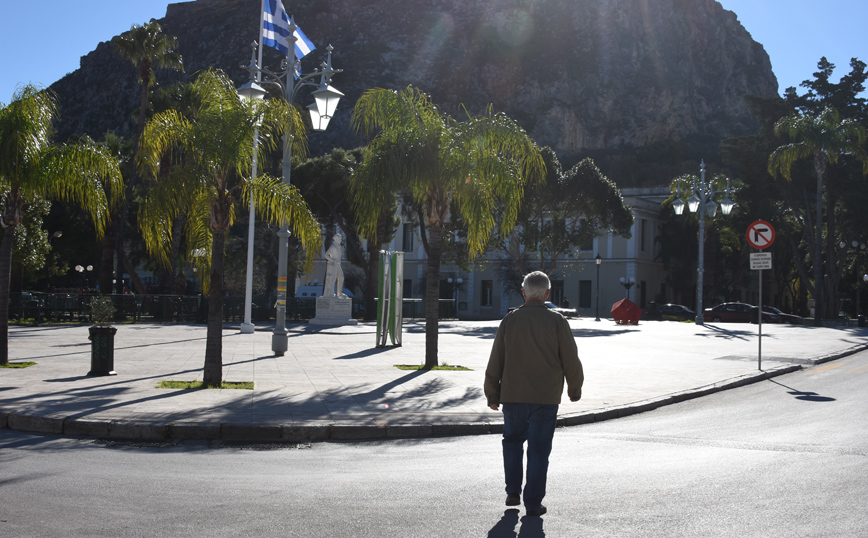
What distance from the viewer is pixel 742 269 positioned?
6212cm

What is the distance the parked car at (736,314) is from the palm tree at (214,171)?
38593 millimetres

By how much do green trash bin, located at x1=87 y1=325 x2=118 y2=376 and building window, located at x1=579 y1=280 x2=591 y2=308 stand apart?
5330 centimetres

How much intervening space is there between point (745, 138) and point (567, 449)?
44.0 metres

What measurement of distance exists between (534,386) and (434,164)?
31.1 ft

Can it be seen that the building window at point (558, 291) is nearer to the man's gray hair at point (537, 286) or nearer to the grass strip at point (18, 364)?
the grass strip at point (18, 364)

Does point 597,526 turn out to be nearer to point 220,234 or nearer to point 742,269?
point 220,234

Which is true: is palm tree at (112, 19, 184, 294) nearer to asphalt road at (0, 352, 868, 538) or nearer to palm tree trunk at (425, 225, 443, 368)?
palm tree trunk at (425, 225, 443, 368)

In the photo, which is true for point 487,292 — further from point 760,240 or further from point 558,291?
point 760,240

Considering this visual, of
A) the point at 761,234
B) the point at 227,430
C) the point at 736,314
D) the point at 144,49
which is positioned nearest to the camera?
the point at 227,430

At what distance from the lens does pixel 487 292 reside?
66188 mm

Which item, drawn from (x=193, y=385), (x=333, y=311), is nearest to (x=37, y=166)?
(x=193, y=385)

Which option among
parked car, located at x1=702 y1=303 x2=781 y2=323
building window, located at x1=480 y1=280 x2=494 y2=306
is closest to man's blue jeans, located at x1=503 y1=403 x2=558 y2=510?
parked car, located at x1=702 y1=303 x2=781 y2=323

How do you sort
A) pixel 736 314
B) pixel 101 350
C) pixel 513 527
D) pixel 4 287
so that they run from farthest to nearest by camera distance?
pixel 736 314
pixel 4 287
pixel 101 350
pixel 513 527

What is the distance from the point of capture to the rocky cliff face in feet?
325
